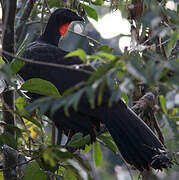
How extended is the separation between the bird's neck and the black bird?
25cm

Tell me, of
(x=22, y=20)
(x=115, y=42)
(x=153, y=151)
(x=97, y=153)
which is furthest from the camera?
(x=115, y=42)

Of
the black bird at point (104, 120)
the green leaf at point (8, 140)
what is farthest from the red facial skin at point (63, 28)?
the green leaf at point (8, 140)

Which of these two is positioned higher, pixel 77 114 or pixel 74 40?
pixel 74 40

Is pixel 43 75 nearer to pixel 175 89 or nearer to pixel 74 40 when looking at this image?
pixel 175 89

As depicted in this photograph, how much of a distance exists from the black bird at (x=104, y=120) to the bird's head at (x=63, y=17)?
0.03 meters

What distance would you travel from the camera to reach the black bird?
2275 mm

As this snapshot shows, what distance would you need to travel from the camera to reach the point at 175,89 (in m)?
1.21

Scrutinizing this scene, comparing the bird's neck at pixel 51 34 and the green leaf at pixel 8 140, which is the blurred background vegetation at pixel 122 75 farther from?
the bird's neck at pixel 51 34

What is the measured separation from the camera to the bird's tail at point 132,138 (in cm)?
226

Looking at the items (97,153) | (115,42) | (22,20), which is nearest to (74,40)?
(115,42)

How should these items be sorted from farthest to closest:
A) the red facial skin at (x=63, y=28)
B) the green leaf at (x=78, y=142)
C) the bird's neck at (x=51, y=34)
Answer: the red facial skin at (x=63, y=28)
the bird's neck at (x=51, y=34)
the green leaf at (x=78, y=142)

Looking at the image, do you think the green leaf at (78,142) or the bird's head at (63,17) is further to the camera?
the bird's head at (63,17)

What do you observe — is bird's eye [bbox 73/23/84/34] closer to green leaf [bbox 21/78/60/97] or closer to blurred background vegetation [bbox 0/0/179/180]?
blurred background vegetation [bbox 0/0/179/180]

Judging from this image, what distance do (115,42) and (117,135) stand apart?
2448mm
